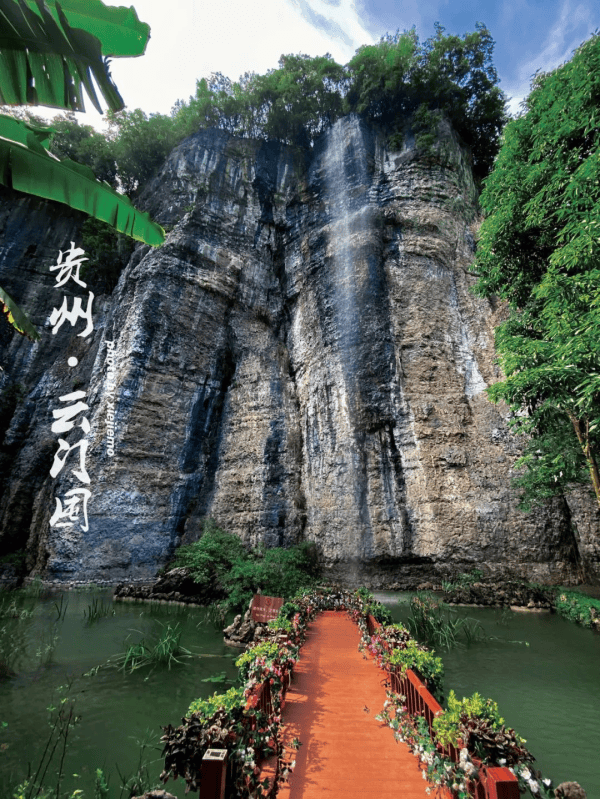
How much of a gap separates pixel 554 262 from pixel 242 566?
9.43 metres

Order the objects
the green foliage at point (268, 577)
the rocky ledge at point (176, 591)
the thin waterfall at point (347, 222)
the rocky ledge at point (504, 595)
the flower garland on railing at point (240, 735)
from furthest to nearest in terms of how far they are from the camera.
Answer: the thin waterfall at point (347, 222)
the rocky ledge at point (176, 591)
the green foliage at point (268, 577)
the rocky ledge at point (504, 595)
the flower garland on railing at point (240, 735)

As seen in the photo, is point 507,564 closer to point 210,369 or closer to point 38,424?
point 210,369

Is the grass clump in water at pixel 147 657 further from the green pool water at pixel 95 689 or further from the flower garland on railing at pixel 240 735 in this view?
the flower garland on railing at pixel 240 735

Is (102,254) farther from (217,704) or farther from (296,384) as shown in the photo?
(217,704)

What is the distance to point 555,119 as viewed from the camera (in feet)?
23.2

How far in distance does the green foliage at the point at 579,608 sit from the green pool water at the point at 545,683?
205 millimetres

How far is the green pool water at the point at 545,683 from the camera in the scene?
3.73 metres


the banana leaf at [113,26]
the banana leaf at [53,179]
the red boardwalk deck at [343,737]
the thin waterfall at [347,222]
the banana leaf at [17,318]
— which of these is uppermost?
the thin waterfall at [347,222]

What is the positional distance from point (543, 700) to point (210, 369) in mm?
13377

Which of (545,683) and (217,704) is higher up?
(217,704)

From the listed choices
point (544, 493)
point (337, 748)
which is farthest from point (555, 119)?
point (337, 748)

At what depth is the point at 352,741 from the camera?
11.1ft

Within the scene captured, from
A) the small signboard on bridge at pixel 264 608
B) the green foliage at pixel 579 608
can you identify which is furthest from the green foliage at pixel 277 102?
the green foliage at pixel 579 608

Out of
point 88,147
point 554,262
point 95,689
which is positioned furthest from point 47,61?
point 88,147
